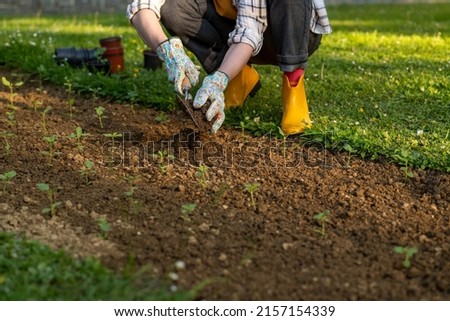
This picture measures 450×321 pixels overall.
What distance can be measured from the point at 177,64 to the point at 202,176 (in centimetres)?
56

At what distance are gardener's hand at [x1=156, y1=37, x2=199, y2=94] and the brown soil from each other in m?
0.32

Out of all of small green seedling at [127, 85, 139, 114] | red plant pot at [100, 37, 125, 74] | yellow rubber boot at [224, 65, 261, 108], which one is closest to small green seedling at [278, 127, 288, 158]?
yellow rubber boot at [224, 65, 261, 108]

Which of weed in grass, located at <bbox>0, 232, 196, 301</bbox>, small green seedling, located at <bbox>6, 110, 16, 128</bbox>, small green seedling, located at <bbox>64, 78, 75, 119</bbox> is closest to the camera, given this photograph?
weed in grass, located at <bbox>0, 232, 196, 301</bbox>

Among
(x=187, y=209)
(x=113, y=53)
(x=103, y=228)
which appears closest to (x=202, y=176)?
(x=187, y=209)

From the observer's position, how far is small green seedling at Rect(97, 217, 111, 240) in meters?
2.82

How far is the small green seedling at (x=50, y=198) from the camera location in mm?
3014

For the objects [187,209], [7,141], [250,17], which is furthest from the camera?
[7,141]

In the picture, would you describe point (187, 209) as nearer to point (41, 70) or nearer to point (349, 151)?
point (349, 151)

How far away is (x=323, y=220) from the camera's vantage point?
118 inches

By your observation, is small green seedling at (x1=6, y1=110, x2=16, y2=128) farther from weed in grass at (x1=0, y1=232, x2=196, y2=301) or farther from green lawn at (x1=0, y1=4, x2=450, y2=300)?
weed in grass at (x1=0, y1=232, x2=196, y2=301)

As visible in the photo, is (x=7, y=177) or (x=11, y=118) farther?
(x=11, y=118)

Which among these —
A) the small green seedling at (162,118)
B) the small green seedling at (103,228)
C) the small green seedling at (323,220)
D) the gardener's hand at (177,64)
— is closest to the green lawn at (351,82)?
the small green seedling at (162,118)

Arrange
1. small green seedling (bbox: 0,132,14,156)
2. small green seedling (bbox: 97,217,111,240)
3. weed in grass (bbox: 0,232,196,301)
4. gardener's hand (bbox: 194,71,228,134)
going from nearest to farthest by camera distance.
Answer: weed in grass (bbox: 0,232,196,301), small green seedling (bbox: 97,217,111,240), gardener's hand (bbox: 194,71,228,134), small green seedling (bbox: 0,132,14,156)

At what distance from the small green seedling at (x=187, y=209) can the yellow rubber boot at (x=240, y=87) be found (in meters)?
1.28
